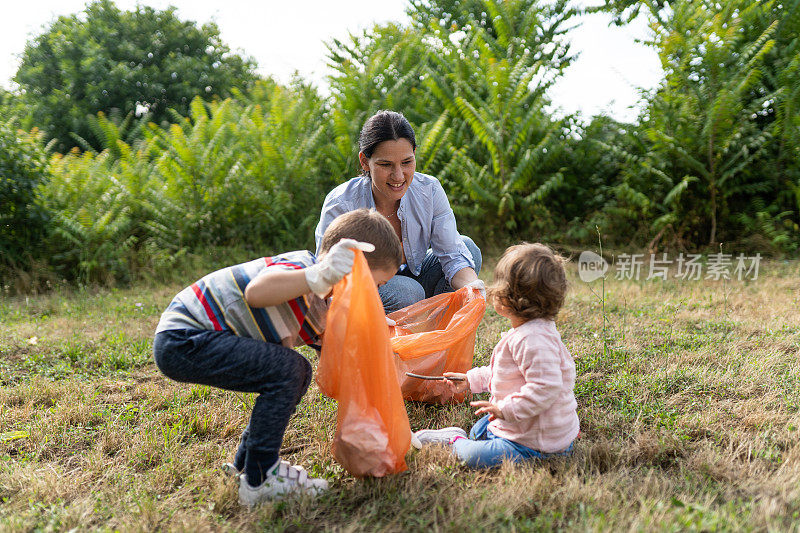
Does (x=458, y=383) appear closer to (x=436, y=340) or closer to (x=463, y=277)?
(x=436, y=340)

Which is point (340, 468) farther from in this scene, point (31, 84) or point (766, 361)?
point (31, 84)

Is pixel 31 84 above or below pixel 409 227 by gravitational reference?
above

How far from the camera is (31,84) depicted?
17062 mm

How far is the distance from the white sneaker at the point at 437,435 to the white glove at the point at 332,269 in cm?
79

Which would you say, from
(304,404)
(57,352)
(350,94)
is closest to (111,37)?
(350,94)

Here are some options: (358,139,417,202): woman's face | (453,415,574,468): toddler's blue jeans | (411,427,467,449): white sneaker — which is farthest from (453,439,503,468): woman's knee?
(358,139,417,202): woman's face

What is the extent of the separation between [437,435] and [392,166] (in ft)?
4.18

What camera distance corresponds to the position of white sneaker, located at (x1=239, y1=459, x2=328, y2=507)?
1.77 metres

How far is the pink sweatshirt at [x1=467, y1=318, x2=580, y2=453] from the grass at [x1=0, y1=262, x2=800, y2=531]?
10 cm

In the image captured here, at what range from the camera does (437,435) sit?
2170 mm

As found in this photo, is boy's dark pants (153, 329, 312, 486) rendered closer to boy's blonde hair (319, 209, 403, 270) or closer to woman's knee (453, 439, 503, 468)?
boy's blonde hair (319, 209, 403, 270)

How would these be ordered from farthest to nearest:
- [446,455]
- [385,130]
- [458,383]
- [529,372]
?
[385,130] → [458,383] → [446,455] → [529,372]

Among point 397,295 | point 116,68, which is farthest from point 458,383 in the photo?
point 116,68

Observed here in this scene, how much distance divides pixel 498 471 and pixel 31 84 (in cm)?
2002
